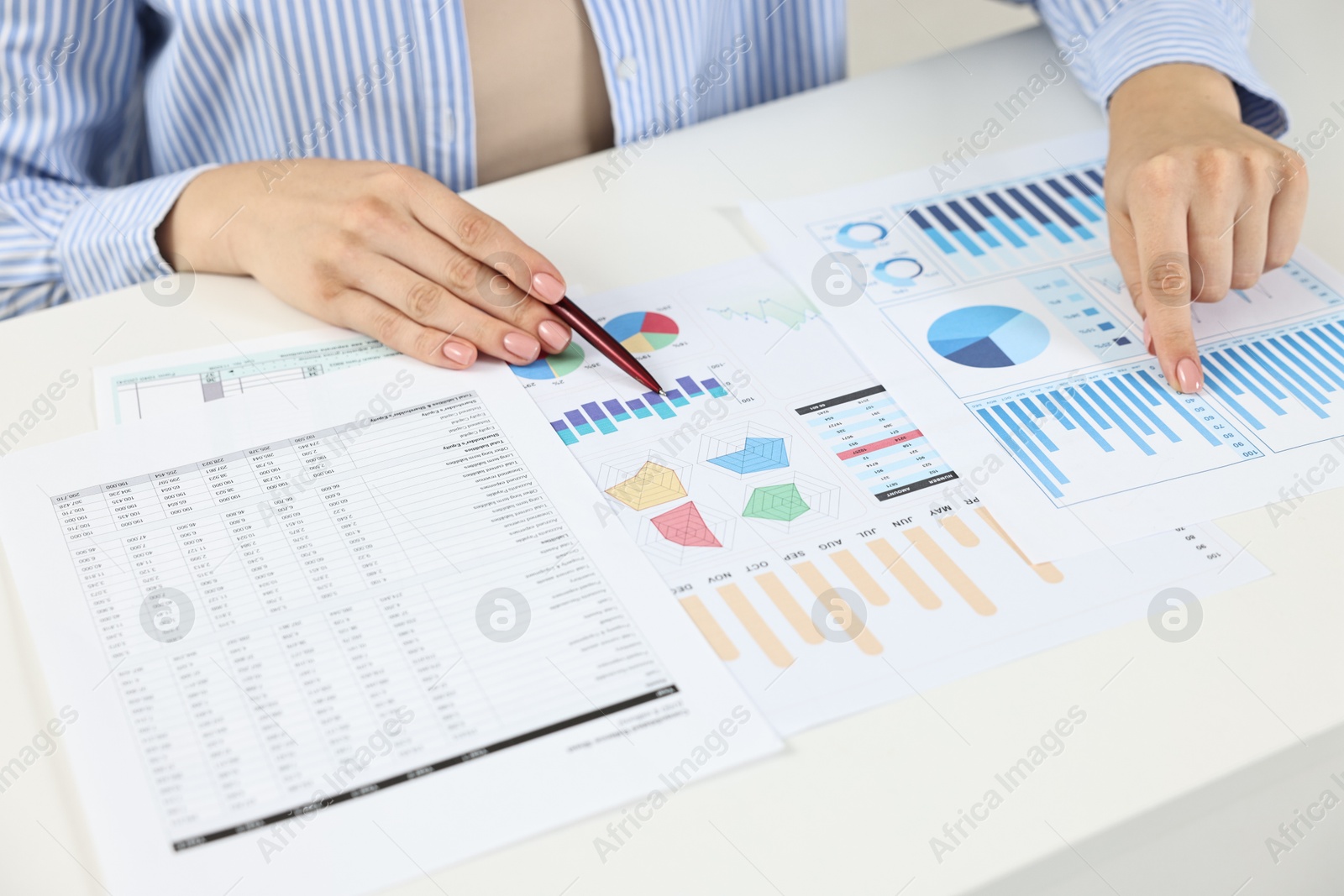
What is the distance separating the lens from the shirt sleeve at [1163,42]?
98 centimetres

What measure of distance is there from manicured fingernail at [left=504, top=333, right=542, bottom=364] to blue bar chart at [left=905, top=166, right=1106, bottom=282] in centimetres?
35

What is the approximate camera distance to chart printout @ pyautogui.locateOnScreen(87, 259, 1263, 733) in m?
0.59

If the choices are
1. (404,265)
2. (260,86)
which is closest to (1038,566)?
(404,265)

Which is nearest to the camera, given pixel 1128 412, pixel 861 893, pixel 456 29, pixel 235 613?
pixel 861 893

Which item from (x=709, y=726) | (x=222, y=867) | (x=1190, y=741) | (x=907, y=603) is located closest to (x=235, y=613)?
(x=222, y=867)

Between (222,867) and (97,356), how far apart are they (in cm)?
46

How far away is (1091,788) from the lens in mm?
534

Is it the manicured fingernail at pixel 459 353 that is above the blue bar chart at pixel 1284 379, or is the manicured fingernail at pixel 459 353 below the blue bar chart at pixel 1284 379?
below

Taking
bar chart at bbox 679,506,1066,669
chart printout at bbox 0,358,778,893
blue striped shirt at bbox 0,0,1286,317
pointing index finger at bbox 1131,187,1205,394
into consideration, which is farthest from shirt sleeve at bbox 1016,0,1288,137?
chart printout at bbox 0,358,778,893

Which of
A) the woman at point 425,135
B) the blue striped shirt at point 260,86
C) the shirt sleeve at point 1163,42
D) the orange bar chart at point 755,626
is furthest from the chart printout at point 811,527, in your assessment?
the shirt sleeve at point 1163,42

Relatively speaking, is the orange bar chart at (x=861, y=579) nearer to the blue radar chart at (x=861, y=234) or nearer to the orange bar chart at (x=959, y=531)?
the orange bar chart at (x=959, y=531)

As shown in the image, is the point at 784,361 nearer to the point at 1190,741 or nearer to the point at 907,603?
the point at 907,603

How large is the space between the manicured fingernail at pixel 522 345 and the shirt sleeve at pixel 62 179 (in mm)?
332

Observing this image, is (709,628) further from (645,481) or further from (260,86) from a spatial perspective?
(260,86)
